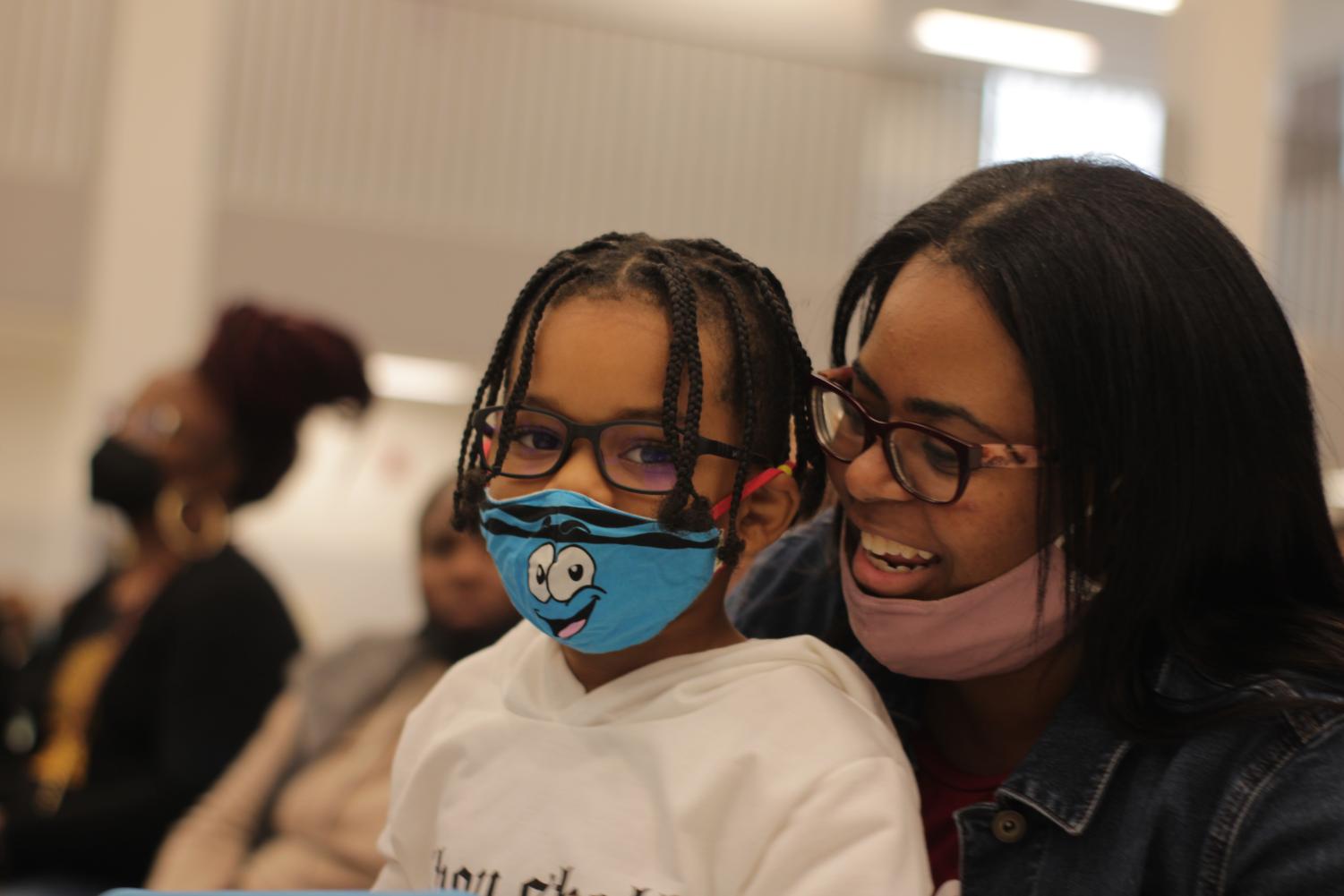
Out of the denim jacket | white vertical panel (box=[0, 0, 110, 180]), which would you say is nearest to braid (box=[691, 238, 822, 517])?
the denim jacket

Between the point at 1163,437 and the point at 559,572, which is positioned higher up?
the point at 1163,437

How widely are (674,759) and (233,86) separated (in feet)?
20.4

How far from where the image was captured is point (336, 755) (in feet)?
9.12

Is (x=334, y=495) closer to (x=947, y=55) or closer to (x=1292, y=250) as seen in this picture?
(x=947, y=55)

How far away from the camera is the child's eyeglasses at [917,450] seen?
1354mm

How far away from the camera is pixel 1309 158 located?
27.6 feet

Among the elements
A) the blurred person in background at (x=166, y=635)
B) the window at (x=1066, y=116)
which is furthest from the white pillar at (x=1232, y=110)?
the blurred person in background at (x=166, y=635)

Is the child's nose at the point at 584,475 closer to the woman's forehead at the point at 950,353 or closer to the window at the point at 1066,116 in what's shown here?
the woman's forehead at the point at 950,353

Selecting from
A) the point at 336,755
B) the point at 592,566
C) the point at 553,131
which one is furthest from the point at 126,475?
the point at 553,131

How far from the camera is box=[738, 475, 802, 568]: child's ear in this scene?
154 centimetres

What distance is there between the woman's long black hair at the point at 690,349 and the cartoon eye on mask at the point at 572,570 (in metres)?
0.08

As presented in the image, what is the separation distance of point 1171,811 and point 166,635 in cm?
246

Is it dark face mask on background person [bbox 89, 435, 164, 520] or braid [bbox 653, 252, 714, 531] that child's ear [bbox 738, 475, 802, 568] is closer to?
braid [bbox 653, 252, 714, 531]

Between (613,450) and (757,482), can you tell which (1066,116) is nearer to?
(757,482)
